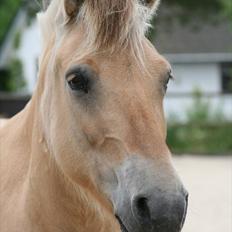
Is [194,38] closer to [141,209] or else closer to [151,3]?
[151,3]

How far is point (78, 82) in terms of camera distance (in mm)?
3232

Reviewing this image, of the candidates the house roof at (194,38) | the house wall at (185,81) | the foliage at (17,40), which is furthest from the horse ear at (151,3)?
the foliage at (17,40)

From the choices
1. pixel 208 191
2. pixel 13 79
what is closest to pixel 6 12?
pixel 13 79

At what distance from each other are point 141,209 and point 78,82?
755mm

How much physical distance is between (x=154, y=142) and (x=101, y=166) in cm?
32

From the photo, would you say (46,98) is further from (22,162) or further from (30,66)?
(30,66)

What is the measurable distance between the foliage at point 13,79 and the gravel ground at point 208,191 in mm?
16178

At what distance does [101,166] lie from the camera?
10.4 feet

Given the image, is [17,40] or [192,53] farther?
[17,40]

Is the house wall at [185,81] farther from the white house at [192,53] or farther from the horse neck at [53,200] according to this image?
the horse neck at [53,200]

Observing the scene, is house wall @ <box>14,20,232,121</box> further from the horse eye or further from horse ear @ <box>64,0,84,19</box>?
the horse eye

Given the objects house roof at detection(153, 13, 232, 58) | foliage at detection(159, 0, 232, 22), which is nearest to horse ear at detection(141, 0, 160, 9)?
house roof at detection(153, 13, 232, 58)

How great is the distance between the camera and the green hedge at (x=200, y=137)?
1873cm

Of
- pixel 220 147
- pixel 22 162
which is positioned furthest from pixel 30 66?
pixel 22 162
